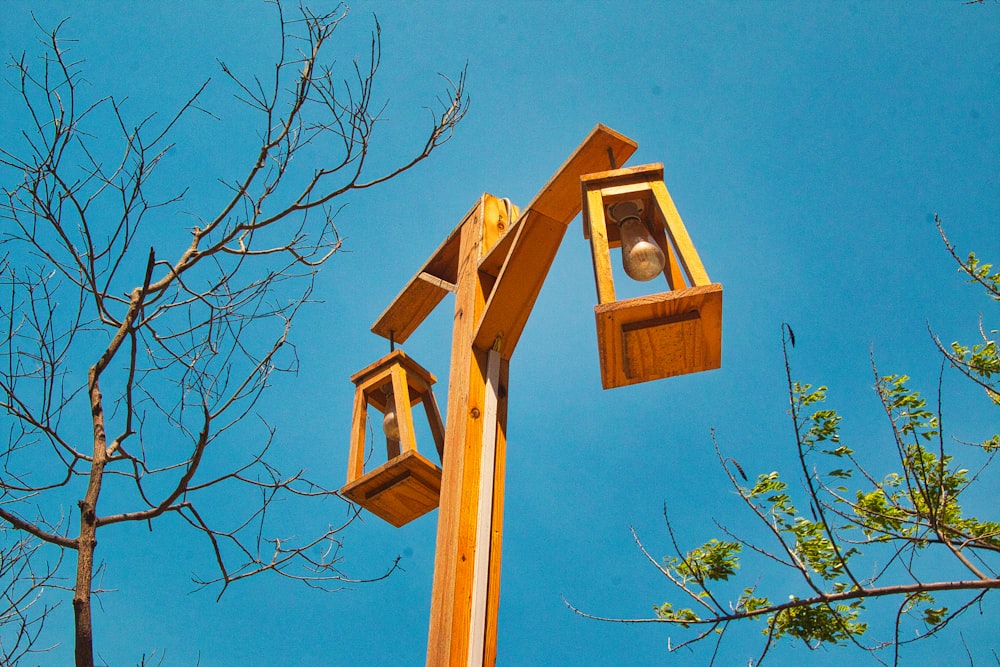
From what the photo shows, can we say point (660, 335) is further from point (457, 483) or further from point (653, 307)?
point (457, 483)

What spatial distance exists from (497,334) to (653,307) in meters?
0.63

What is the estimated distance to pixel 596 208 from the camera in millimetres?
2334

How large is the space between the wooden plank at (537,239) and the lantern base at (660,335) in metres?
0.47

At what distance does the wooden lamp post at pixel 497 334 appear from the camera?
6.64ft

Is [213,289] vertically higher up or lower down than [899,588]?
higher up

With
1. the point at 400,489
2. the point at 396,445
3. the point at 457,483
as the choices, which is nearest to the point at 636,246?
the point at 457,483

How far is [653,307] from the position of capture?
2.02m

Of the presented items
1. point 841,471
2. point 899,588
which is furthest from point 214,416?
point 841,471

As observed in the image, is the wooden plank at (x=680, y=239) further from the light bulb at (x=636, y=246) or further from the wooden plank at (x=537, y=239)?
the wooden plank at (x=537, y=239)

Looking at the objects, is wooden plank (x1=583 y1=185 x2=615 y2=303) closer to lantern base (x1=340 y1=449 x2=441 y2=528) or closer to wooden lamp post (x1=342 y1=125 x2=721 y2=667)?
wooden lamp post (x1=342 y1=125 x2=721 y2=667)

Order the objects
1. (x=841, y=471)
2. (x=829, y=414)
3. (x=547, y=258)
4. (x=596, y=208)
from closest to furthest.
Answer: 1. (x=596, y=208)
2. (x=547, y=258)
3. (x=841, y=471)
4. (x=829, y=414)

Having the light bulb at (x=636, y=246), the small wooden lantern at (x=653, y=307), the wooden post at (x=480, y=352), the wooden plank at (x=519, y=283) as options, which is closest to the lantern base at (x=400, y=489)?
the wooden post at (x=480, y=352)

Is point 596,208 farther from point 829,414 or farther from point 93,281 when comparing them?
point 829,414

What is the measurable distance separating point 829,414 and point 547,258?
115 inches
